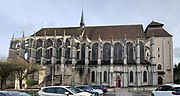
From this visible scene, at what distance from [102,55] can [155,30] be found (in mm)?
15789

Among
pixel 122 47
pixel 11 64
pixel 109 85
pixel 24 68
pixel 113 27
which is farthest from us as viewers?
pixel 113 27

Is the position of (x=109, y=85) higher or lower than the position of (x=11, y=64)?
lower

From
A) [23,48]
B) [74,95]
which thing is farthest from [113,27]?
[74,95]

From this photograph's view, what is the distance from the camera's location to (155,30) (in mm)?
63969

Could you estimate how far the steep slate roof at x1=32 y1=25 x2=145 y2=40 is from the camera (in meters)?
63.3

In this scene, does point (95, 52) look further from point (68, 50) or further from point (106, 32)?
point (68, 50)

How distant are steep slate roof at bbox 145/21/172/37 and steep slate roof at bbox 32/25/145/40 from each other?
7.80ft

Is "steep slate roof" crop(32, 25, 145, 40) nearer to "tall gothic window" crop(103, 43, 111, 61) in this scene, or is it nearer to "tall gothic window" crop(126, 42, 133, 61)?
"tall gothic window" crop(103, 43, 111, 61)

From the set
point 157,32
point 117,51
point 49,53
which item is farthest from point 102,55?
point 157,32

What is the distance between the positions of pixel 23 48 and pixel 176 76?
4276cm

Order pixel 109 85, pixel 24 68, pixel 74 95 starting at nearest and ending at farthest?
pixel 74 95
pixel 24 68
pixel 109 85

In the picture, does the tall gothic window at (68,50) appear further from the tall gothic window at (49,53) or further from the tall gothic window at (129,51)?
the tall gothic window at (129,51)

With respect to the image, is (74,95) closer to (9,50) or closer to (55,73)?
(55,73)

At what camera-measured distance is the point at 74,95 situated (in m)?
17.8
